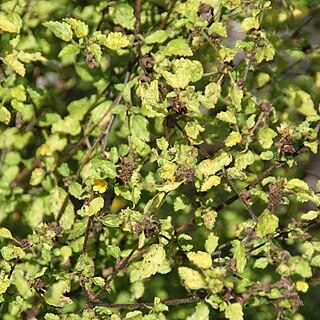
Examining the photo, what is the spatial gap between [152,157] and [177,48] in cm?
31

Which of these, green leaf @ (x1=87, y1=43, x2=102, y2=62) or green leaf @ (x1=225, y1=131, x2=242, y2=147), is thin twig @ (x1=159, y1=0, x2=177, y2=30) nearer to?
green leaf @ (x1=87, y1=43, x2=102, y2=62)

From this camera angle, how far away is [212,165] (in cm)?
170

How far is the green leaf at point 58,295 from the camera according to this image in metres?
1.69

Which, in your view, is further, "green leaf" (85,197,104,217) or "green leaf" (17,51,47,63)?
"green leaf" (17,51,47,63)

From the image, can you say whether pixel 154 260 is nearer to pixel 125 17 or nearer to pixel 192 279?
pixel 192 279

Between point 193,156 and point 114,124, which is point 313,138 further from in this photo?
point 114,124

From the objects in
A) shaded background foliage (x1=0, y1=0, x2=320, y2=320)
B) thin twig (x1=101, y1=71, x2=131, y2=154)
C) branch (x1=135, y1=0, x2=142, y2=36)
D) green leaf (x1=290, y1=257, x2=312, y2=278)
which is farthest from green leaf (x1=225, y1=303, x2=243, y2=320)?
branch (x1=135, y1=0, x2=142, y2=36)

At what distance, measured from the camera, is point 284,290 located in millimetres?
1800

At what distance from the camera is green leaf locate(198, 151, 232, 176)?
5.53 ft

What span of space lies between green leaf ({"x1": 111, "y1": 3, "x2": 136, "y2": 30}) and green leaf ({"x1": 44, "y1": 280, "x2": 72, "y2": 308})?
742 mm

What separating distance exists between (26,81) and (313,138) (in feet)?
3.16

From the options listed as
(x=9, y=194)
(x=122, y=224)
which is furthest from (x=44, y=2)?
(x=122, y=224)

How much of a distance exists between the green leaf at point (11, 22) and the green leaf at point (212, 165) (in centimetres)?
62

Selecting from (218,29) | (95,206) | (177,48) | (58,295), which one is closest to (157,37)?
(177,48)
